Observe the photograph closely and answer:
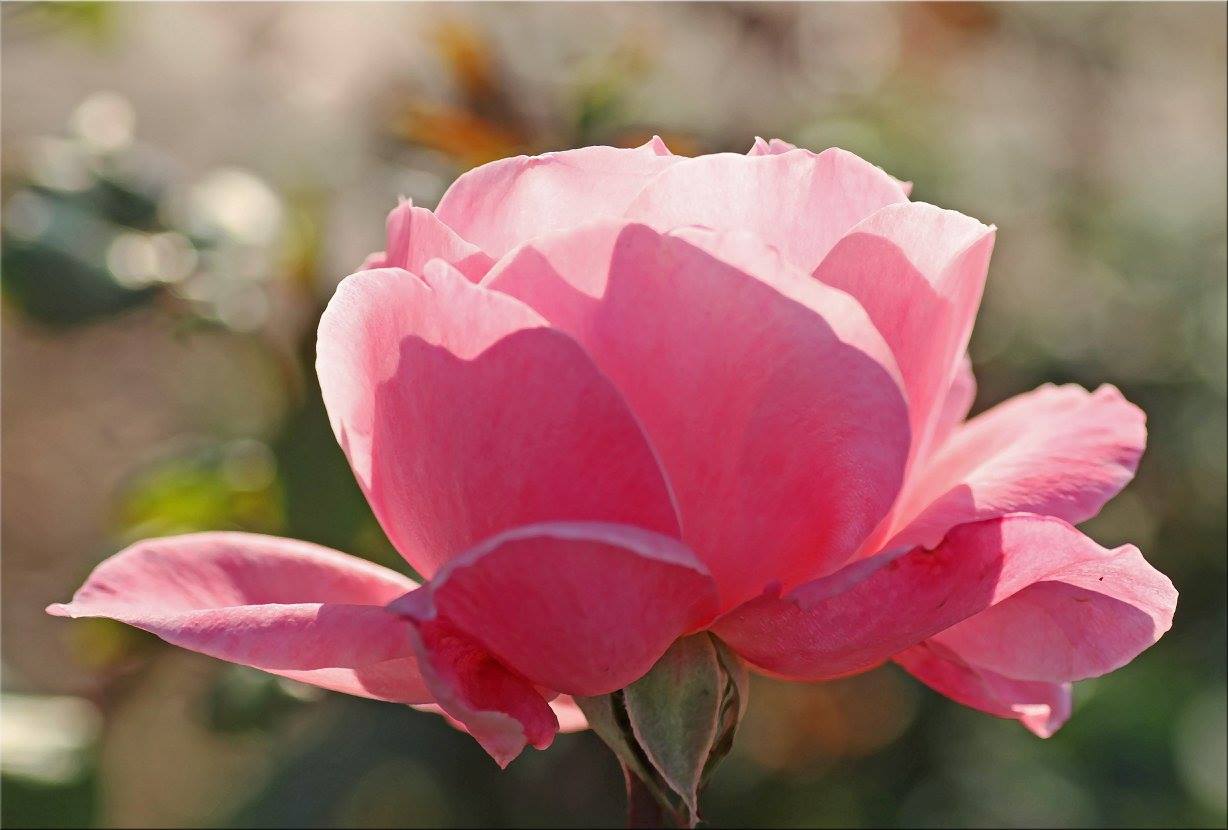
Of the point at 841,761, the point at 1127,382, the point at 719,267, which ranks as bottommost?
the point at 841,761

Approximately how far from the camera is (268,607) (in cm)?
29

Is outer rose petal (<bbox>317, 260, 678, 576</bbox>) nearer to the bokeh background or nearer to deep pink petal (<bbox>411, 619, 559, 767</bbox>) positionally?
deep pink petal (<bbox>411, 619, 559, 767</bbox>)

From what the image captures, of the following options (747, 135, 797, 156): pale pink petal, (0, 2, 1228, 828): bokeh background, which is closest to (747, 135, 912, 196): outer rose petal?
(747, 135, 797, 156): pale pink petal

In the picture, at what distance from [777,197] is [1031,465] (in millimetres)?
104

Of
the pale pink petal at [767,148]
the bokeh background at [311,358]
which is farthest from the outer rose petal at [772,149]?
the bokeh background at [311,358]

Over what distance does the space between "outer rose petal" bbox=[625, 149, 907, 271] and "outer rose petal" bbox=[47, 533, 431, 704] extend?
115 mm

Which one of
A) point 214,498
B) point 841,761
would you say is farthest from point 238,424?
point 841,761

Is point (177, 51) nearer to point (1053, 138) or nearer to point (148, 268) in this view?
point (148, 268)

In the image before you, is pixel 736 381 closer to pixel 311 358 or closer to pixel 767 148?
pixel 767 148

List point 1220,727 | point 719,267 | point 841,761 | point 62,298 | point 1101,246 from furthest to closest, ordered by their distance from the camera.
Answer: point 1101,246
point 841,761
point 1220,727
point 62,298
point 719,267

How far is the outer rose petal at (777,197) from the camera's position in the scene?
294 mm

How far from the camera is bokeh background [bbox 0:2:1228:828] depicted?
68 centimetres

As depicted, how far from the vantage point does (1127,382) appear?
0.96 metres

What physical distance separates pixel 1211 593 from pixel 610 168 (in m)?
0.72
